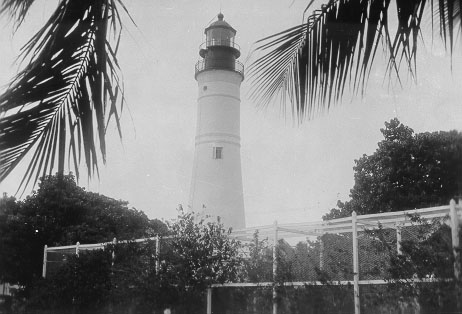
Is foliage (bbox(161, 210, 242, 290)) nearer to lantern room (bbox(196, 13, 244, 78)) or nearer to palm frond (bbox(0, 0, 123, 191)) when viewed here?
palm frond (bbox(0, 0, 123, 191))

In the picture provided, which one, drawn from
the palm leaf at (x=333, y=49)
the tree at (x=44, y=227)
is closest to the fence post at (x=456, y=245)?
the palm leaf at (x=333, y=49)

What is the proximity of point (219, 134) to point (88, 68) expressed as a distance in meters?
18.7

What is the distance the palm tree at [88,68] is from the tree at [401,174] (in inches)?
627

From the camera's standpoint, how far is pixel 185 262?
1107cm

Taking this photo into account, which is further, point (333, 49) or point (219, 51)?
point (219, 51)

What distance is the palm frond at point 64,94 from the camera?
223 centimetres

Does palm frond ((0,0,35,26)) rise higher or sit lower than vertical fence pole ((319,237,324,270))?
higher

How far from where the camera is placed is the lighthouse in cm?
2098

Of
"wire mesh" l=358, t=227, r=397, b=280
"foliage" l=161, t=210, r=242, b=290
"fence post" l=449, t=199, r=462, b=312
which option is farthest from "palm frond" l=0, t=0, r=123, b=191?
"foliage" l=161, t=210, r=242, b=290

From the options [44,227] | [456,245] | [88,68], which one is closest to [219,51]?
[44,227]

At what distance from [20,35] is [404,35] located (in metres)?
1.88

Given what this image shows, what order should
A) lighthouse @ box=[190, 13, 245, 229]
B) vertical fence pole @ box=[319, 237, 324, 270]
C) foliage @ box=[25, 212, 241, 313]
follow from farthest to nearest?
1. lighthouse @ box=[190, 13, 245, 229]
2. foliage @ box=[25, 212, 241, 313]
3. vertical fence pole @ box=[319, 237, 324, 270]

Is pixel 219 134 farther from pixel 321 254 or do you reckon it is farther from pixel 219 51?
pixel 321 254

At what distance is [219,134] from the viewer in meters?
21.0
